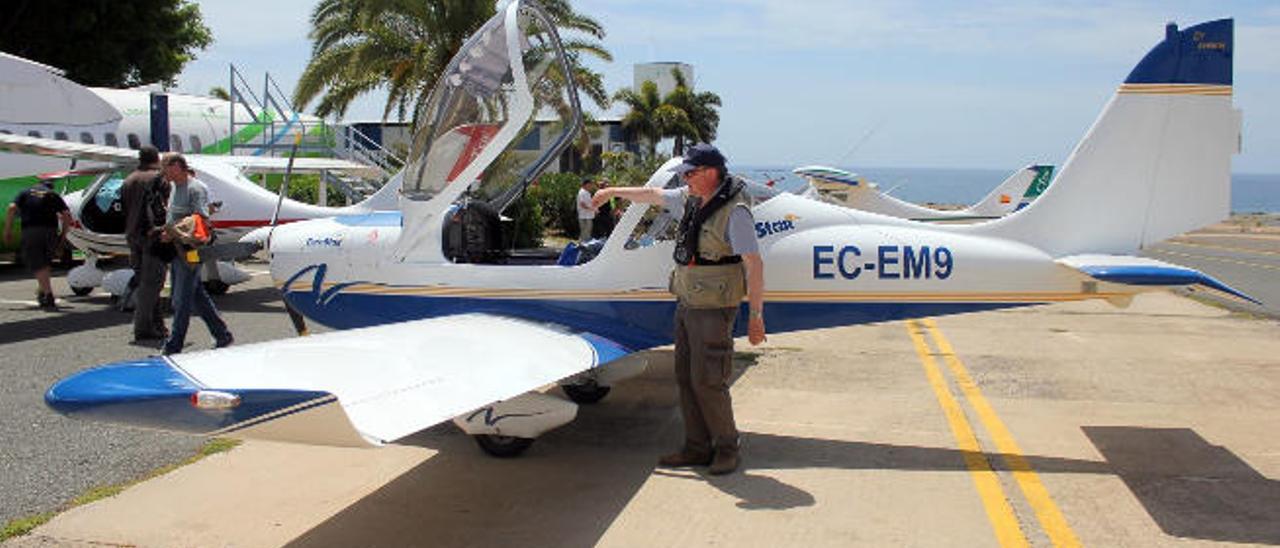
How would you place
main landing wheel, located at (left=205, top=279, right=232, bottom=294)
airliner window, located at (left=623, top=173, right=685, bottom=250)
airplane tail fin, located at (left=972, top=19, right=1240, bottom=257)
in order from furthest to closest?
main landing wheel, located at (left=205, top=279, right=232, bottom=294) → airliner window, located at (left=623, top=173, right=685, bottom=250) → airplane tail fin, located at (left=972, top=19, right=1240, bottom=257)

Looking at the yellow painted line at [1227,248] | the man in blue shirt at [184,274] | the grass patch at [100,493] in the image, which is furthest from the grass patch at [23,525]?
the yellow painted line at [1227,248]

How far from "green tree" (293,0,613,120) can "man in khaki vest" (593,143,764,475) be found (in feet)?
52.2

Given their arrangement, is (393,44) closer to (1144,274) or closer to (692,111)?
(1144,274)

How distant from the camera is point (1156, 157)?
6391 mm

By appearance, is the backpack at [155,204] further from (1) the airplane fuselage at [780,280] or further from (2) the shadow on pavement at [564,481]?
(2) the shadow on pavement at [564,481]

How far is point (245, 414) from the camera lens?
401 cm

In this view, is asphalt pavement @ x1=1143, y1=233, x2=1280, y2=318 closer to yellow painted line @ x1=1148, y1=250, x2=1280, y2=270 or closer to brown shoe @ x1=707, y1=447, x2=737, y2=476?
yellow painted line @ x1=1148, y1=250, x2=1280, y2=270

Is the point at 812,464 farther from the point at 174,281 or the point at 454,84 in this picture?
the point at 174,281

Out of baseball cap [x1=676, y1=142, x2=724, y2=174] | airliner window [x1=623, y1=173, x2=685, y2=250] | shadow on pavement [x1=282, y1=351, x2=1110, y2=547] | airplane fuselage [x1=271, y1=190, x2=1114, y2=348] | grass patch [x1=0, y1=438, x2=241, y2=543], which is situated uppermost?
baseball cap [x1=676, y1=142, x2=724, y2=174]

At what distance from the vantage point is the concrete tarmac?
15.8ft

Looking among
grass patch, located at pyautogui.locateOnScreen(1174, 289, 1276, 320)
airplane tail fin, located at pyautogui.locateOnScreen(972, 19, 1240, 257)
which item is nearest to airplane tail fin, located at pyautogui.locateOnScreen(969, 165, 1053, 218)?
grass patch, located at pyautogui.locateOnScreen(1174, 289, 1276, 320)

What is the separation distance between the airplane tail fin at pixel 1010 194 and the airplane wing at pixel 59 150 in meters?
16.5

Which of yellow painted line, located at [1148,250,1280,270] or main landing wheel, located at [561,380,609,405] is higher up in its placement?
main landing wheel, located at [561,380,609,405]

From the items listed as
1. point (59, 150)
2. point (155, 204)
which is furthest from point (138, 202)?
point (59, 150)
